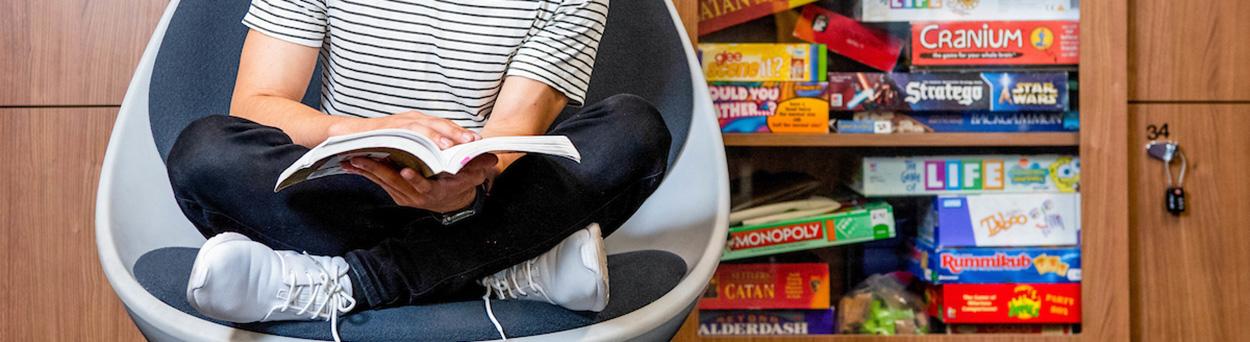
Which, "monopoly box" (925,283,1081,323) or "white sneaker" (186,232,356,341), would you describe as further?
"monopoly box" (925,283,1081,323)

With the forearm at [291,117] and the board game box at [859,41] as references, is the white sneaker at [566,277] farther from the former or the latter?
the board game box at [859,41]

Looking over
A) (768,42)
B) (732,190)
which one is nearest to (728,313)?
(732,190)

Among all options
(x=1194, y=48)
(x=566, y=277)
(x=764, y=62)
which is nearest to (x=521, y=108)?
(x=566, y=277)

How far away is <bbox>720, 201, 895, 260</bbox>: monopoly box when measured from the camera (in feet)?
3.76

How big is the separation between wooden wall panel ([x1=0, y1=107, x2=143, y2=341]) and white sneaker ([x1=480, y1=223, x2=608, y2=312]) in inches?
32.9

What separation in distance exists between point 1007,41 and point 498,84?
78cm

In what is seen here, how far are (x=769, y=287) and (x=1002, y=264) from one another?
1.13 ft

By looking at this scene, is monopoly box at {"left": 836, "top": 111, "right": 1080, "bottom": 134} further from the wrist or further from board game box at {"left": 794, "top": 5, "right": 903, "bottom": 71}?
the wrist

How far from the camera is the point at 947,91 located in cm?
113

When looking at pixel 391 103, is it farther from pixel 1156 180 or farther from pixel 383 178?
pixel 1156 180

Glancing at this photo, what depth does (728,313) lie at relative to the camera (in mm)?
1168

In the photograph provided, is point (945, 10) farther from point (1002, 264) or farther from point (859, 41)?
point (1002, 264)

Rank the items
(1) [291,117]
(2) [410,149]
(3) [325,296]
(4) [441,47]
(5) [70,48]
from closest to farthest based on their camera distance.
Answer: (2) [410,149], (3) [325,296], (1) [291,117], (4) [441,47], (5) [70,48]

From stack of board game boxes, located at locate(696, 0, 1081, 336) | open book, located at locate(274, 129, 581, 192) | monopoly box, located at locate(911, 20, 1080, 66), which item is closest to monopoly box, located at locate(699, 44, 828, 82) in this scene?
stack of board game boxes, located at locate(696, 0, 1081, 336)
